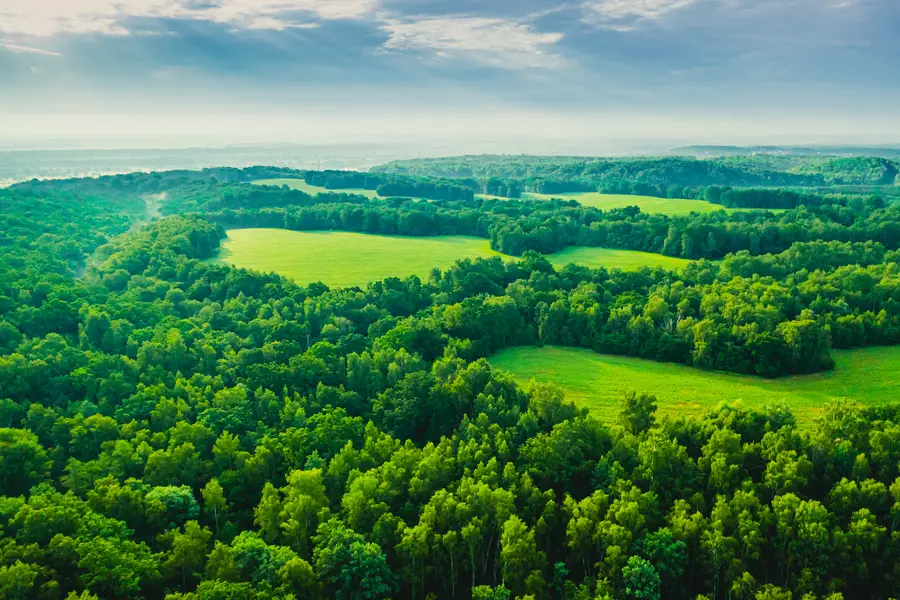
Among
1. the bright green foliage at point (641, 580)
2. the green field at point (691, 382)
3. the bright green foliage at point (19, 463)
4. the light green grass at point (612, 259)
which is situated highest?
the light green grass at point (612, 259)

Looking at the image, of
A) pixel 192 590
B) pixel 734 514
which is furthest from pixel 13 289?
pixel 734 514

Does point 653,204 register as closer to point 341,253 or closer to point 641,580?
point 341,253

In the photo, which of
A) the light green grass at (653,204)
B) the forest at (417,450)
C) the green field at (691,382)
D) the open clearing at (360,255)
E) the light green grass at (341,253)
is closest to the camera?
the forest at (417,450)

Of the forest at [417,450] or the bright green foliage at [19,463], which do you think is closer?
the forest at [417,450]

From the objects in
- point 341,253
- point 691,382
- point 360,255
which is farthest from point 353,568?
point 341,253

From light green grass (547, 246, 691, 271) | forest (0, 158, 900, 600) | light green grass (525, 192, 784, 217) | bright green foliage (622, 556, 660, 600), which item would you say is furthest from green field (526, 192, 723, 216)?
bright green foliage (622, 556, 660, 600)

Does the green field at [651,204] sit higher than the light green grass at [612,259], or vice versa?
the green field at [651,204]

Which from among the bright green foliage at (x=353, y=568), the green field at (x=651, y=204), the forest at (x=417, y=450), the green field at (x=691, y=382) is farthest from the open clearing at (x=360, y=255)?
the bright green foliage at (x=353, y=568)

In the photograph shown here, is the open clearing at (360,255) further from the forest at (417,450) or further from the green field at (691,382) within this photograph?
the green field at (691,382)
